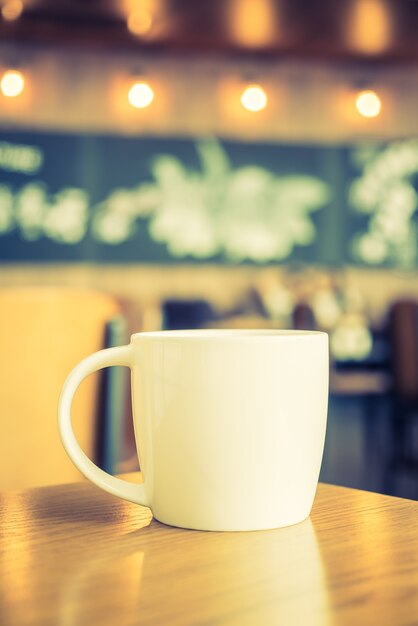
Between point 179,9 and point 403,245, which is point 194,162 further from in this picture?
point 403,245

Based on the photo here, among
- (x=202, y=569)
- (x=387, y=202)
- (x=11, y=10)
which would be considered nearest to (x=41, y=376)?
(x=202, y=569)

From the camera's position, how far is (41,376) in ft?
4.14

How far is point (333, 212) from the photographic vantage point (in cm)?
547

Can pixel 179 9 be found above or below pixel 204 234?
above

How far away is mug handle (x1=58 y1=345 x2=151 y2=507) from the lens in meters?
0.57

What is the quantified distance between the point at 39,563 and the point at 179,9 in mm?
4294

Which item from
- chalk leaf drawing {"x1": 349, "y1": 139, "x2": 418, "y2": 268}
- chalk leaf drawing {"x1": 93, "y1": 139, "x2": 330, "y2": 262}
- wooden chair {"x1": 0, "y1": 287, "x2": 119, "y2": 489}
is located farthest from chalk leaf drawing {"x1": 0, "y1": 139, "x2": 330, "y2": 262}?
wooden chair {"x1": 0, "y1": 287, "x2": 119, "y2": 489}

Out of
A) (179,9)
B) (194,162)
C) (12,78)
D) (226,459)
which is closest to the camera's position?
(226,459)

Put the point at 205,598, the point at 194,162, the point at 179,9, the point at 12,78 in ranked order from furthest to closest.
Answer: the point at 194,162
the point at 12,78
the point at 179,9
the point at 205,598

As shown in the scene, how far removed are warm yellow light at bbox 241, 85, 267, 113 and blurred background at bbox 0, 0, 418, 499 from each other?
2 centimetres

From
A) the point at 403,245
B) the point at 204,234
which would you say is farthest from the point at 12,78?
the point at 403,245

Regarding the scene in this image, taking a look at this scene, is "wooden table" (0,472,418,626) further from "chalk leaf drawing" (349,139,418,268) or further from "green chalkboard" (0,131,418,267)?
"chalk leaf drawing" (349,139,418,268)

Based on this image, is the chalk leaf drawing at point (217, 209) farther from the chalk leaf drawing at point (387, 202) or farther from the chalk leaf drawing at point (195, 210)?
the chalk leaf drawing at point (387, 202)

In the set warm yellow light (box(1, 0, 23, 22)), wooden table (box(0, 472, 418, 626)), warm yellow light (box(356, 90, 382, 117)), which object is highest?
warm yellow light (box(1, 0, 23, 22))
